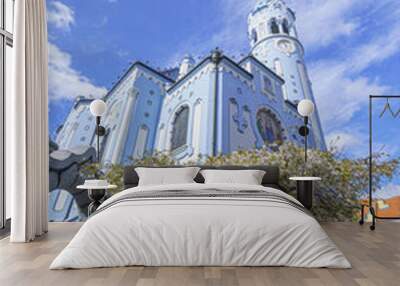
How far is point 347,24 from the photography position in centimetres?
629

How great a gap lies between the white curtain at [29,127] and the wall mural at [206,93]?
1.17 m

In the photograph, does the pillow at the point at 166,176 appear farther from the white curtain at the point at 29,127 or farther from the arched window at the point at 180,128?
the white curtain at the point at 29,127

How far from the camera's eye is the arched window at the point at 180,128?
6359mm

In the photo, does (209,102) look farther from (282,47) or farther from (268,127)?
(282,47)

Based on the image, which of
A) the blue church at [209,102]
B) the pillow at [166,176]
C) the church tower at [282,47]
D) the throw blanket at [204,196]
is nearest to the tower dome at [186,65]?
the blue church at [209,102]

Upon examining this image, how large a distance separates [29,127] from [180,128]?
7.43 feet

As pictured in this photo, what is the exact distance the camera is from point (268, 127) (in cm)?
635

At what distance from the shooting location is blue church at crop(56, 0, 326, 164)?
632 centimetres

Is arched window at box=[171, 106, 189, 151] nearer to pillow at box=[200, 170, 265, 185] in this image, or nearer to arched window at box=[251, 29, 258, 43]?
pillow at box=[200, 170, 265, 185]

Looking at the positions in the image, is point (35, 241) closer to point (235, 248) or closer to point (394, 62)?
point (235, 248)

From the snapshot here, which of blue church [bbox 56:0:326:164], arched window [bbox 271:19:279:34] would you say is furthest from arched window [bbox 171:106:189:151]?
arched window [bbox 271:19:279:34]

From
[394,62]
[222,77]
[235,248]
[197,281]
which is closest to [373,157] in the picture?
[394,62]

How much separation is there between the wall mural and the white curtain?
1.17 meters

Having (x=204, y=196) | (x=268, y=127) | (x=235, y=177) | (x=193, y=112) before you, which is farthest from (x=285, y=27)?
(x=204, y=196)
